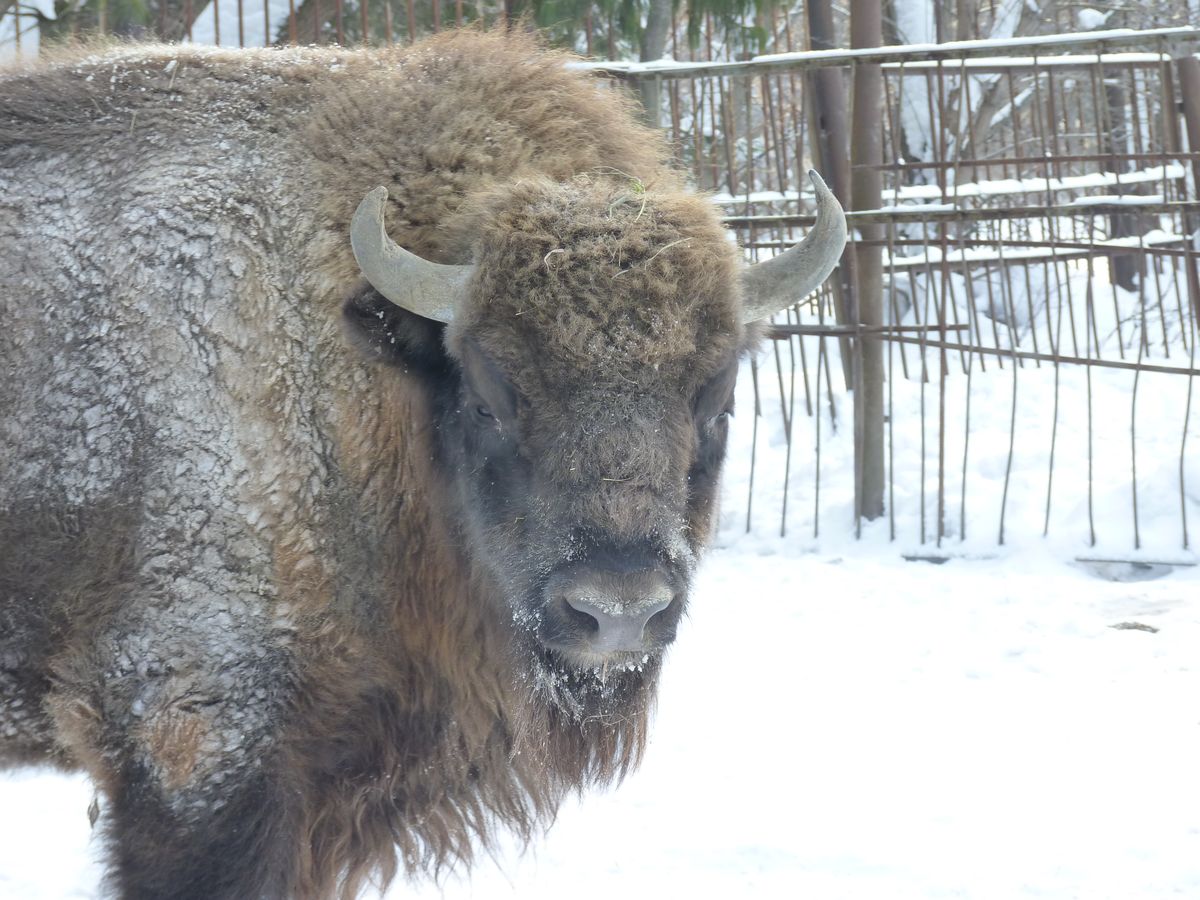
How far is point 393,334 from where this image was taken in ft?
10.5

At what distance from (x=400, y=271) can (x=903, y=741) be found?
314cm

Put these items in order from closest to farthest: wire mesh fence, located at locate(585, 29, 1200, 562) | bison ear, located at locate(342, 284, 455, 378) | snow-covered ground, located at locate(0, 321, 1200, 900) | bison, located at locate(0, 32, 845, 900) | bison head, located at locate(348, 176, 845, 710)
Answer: bison head, located at locate(348, 176, 845, 710), bison, located at locate(0, 32, 845, 900), bison ear, located at locate(342, 284, 455, 378), snow-covered ground, located at locate(0, 321, 1200, 900), wire mesh fence, located at locate(585, 29, 1200, 562)

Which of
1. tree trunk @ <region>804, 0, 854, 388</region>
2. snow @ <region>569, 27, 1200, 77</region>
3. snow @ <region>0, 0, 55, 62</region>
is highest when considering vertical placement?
snow @ <region>0, 0, 55, 62</region>

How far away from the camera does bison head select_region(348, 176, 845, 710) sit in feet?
9.35

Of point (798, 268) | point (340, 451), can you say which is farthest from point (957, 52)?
point (340, 451)

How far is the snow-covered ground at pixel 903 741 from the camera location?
13.5 feet

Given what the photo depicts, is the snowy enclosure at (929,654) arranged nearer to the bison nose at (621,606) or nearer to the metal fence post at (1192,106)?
the metal fence post at (1192,106)

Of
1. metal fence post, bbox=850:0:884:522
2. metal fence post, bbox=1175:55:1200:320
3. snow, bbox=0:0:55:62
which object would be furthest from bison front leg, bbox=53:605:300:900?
metal fence post, bbox=1175:55:1200:320

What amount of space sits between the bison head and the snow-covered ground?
4.53 feet

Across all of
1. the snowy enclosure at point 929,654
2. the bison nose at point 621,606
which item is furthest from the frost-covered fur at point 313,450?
the snowy enclosure at point 929,654

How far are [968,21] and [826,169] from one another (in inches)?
273

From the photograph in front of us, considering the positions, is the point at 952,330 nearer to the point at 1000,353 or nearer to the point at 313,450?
the point at 1000,353

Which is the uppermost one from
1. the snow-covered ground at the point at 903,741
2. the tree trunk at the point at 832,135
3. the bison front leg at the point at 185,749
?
the tree trunk at the point at 832,135

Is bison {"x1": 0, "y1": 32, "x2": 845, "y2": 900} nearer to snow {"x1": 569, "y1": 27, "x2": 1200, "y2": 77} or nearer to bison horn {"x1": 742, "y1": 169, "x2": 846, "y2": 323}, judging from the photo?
bison horn {"x1": 742, "y1": 169, "x2": 846, "y2": 323}
